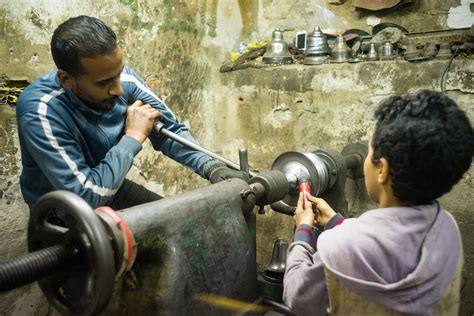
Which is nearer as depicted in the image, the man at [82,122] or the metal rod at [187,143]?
the man at [82,122]

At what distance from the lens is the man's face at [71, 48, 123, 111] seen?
1.47m

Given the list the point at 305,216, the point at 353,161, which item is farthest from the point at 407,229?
the point at 353,161

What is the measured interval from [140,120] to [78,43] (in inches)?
15.6

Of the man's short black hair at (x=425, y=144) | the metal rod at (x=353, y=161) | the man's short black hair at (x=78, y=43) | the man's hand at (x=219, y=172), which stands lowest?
the metal rod at (x=353, y=161)

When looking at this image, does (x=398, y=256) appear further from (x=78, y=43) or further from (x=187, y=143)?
(x=78, y=43)

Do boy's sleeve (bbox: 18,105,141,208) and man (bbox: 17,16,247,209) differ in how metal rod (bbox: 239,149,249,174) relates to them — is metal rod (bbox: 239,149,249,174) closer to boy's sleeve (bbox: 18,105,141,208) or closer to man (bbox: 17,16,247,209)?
man (bbox: 17,16,247,209)

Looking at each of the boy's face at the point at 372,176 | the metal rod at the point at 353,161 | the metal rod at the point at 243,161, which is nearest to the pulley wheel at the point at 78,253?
the boy's face at the point at 372,176

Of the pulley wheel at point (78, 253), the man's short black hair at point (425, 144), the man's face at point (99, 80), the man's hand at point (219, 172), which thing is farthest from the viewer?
the man's hand at point (219, 172)

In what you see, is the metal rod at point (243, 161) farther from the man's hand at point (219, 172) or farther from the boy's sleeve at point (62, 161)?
the boy's sleeve at point (62, 161)

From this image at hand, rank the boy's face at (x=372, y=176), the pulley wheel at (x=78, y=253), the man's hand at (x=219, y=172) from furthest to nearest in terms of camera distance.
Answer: the man's hand at (x=219, y=172), the boy's face at (x=372, y=176), the pulley wheel at (x=78, y=253)

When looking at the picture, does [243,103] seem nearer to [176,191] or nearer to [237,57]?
[237,57]

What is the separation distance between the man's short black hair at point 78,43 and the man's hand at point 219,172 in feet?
2.05

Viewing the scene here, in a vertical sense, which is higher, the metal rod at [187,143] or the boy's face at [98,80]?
the boy's face at [98,80]

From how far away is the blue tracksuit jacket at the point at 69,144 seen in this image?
1419 millimetres
